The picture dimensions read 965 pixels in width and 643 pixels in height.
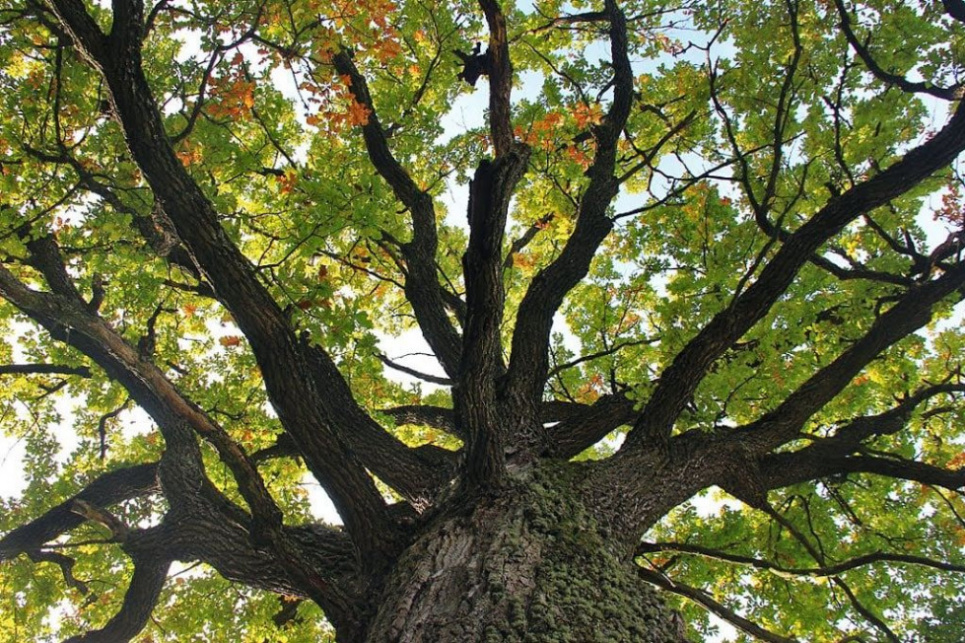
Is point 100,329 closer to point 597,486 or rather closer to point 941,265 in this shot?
point 597,486

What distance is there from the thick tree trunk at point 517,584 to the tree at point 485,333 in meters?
0.02

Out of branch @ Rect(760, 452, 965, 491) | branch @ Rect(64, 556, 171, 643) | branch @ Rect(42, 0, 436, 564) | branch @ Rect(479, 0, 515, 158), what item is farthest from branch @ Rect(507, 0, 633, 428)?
branch @ Rect(64, 556, 171, 643)

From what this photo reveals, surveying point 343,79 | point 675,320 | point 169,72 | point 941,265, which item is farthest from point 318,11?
point 941,265

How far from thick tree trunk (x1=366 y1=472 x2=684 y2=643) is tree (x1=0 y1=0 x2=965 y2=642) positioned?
0.02 m

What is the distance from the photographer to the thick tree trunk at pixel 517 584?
229 cm

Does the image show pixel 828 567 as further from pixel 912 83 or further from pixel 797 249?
pixel 912 83

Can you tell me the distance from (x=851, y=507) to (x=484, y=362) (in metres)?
5.18

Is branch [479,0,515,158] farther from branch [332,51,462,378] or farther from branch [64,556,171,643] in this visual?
branch [64,556,171,643]

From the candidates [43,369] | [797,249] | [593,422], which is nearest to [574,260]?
[593,422]

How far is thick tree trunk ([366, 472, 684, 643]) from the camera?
2.29m

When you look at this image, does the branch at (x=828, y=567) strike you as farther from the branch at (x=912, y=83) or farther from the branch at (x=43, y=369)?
the branch at (x=43, y=369)

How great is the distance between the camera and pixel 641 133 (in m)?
7.42

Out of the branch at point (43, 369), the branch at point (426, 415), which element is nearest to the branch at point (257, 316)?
the branch at point (426, 415)

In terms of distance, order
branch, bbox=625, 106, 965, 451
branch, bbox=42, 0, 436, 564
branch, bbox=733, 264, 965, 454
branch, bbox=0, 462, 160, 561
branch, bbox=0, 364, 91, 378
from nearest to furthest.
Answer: branch, bbox=42, 0, 436, 564, branch, bbox=625, 106, 965, 451, branch, bbox=733, 264, 965, 454, branch, bbox=0, 462, 160, 561, branch, bbox=0, 364, 91, 378
